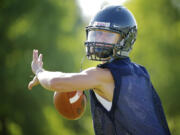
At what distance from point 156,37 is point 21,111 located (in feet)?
19.8

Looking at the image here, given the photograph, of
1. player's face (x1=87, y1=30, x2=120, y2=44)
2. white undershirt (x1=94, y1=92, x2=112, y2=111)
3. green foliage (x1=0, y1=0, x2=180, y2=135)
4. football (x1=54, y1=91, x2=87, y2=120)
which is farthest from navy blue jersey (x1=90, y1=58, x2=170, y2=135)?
green foliage (x1=0, y1=0, x2=180, y2=135)

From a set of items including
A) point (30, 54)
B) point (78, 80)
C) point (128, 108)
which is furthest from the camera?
point (30, 54)

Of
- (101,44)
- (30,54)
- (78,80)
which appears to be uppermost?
(101,44)

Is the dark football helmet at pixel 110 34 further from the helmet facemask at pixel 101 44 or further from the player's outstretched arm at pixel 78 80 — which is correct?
the player's outstretched arm at pixel 78 80

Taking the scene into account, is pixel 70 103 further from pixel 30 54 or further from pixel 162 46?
pixel 30 54

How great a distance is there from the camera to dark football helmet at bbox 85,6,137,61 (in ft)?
13.0

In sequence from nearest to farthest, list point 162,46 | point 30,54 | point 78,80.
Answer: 1. point 78,80
2. point 162,46
3. point 30,54

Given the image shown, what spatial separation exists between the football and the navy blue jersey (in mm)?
536

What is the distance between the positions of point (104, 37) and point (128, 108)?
71cm

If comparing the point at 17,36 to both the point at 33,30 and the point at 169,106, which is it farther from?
the point at 169,106

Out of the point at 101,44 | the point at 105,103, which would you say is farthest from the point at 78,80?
the point at 101,44

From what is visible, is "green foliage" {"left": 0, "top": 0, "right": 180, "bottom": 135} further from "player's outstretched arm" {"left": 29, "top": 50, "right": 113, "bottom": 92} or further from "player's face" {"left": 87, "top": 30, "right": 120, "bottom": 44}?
"player's outstretched arm" {"left": 29, "top": 50, "right": 113, "bottom": 92}

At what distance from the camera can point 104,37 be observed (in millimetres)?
4004

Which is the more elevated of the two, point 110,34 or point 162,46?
point 110,34
